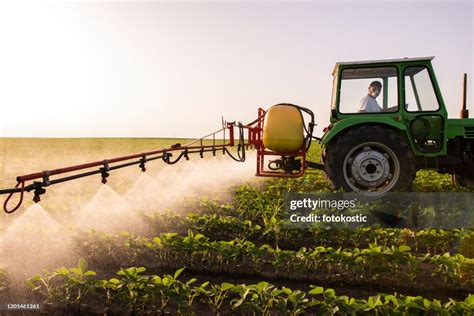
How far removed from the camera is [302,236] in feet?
15.4

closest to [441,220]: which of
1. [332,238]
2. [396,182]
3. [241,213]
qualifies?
[396,182]

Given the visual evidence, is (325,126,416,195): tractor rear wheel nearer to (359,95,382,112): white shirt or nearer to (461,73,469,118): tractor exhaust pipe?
(359,95,382,112): white shirt

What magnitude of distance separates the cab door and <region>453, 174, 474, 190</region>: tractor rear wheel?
1.83 metres

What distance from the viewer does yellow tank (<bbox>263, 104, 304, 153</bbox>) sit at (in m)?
6.00

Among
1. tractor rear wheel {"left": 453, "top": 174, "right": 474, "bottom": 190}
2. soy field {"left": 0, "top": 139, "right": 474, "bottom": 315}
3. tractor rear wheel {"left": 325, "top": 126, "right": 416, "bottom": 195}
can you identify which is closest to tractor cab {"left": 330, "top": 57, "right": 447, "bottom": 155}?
tractor rear wheel {"left": 325, "top": 126, "right": 416, "bottom": 195}

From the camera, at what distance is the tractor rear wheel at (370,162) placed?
5.37m

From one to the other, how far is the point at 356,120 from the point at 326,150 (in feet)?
2.51

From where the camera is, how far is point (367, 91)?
585cm

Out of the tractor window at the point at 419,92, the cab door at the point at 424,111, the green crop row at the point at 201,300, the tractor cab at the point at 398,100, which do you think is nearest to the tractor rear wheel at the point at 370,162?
the tractor cab at the point at 398,100

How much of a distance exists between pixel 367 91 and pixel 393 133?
84 cm

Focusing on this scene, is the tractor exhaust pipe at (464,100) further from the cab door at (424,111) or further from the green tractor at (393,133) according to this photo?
the cab door at (424,111)

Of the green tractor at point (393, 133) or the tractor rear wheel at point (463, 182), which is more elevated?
the green tractor at point (393, 133)

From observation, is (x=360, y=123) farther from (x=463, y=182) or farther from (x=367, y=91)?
(x=463, y=182)

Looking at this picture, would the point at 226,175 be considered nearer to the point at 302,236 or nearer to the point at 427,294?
the point at 302,236
